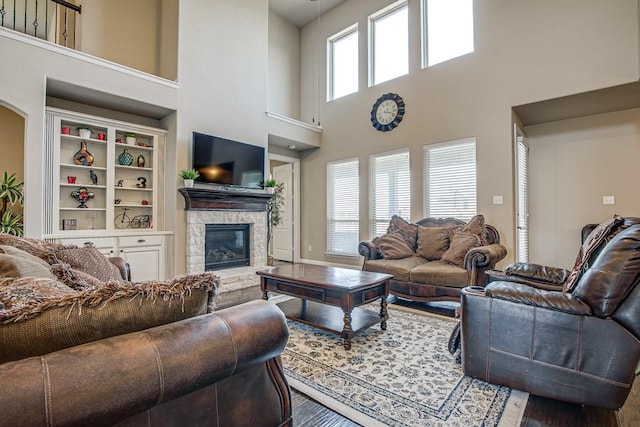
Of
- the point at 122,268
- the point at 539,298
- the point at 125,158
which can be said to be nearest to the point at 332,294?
the point at 539,298

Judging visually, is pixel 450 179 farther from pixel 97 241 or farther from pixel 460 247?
pixel 97 241

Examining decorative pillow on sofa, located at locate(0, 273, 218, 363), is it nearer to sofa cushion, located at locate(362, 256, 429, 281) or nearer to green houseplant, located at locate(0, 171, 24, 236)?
sofa cushion, located at locate(362, 256, 429, 281)

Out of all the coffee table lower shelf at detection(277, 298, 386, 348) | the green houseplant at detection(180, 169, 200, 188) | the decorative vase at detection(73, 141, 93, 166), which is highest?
the decorative vase at detection(73, 141, 93, 166)

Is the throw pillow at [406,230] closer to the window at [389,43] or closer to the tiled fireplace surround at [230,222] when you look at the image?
the tiled fireplace surround at [230,222]

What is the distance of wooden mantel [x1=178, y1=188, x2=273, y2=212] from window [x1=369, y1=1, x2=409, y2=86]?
312 cm

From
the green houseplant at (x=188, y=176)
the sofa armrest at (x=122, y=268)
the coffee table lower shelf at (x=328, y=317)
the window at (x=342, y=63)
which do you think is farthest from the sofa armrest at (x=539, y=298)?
the window at (x=342, y=63)

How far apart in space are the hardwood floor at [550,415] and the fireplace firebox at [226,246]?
3.65 meters

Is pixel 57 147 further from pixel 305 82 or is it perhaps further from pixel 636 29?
pixel 636 29

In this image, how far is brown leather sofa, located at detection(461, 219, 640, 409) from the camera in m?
1.66

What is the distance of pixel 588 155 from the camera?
4.66m

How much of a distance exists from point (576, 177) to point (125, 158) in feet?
21.8

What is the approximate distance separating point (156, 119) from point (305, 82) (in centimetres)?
358

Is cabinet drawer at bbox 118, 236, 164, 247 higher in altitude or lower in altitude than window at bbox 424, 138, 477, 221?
lower

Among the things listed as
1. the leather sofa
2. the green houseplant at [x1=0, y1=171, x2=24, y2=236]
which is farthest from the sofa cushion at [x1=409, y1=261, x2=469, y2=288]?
the green houseplant at [x1=0, y1=171, x2=24, y2=236]
